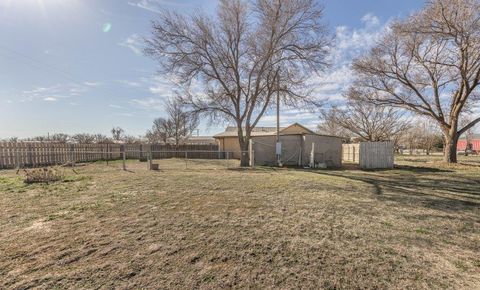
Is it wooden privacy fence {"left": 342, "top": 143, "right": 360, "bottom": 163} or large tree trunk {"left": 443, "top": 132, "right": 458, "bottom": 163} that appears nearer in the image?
large tree trunk {"left": 443, "top": 132, "right": 458, "bottom": 163}

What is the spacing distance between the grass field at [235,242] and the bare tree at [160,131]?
1422 inches

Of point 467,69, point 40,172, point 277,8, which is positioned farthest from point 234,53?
point 467,69

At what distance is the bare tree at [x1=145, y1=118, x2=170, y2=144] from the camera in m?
41.3

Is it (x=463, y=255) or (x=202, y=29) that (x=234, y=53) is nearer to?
(x=202, y=29)

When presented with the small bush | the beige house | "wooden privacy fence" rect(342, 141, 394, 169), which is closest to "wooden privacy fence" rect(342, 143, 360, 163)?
the beige house

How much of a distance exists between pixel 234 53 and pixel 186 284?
1486 cm

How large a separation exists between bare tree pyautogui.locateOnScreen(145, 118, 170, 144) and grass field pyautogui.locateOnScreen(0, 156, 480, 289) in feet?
119

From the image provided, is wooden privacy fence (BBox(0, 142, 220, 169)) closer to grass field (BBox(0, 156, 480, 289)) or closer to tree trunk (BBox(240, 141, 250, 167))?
tree trunk (BBox(240, 141, 250, 167))

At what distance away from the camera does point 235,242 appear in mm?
3271

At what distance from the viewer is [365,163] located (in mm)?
15383

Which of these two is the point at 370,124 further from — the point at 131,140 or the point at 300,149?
the point at 131,140

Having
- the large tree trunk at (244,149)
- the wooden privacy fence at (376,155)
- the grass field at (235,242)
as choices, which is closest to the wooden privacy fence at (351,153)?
the wooden privacy fence at (376,155)

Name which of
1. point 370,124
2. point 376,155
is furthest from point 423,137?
point 376,155

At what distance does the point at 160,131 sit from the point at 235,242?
4160 cm
